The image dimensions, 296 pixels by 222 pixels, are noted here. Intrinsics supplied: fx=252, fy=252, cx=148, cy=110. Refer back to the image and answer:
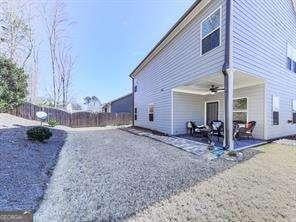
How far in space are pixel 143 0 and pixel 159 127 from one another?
8.37 m

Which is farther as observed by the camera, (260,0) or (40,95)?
(40,95)

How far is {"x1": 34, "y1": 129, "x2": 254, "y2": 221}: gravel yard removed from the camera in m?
3.81

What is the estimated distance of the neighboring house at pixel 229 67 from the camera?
27.8 ft

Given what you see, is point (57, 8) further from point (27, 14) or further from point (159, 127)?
point (159, 127)

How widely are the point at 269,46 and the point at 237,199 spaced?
883cm

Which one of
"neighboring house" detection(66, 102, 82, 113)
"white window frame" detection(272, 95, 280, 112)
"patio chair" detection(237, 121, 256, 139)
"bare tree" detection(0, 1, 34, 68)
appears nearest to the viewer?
"patio chair" detection(237, 121, 256, 139)

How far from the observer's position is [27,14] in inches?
922

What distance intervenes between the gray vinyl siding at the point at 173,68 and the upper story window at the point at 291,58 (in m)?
5.68

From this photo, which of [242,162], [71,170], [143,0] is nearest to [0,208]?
[71,170]

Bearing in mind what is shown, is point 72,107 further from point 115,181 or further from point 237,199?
point 237,199

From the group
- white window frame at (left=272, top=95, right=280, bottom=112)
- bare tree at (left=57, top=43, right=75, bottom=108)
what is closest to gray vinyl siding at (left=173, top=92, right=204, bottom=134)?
white window frame at (left=272, top=95, right=280, bottom=112)

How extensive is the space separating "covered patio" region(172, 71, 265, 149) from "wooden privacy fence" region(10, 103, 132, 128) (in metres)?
12.3

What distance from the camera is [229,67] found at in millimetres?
7926

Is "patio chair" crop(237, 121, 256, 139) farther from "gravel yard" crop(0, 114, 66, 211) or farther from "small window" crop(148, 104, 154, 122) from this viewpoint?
"gravel yard" crop(0, 114, 66, 211)
